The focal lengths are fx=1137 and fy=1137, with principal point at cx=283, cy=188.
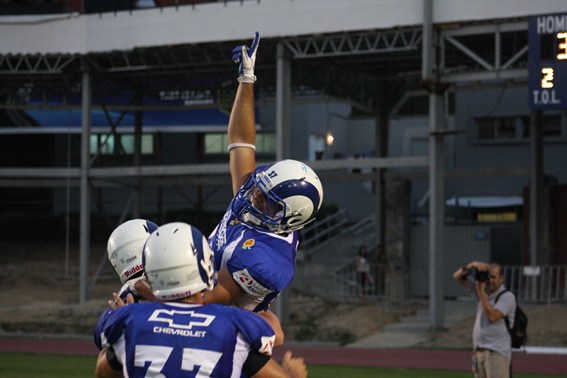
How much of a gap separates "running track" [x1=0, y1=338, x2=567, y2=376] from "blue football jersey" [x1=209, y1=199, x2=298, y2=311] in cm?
1581

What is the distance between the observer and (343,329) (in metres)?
27.4

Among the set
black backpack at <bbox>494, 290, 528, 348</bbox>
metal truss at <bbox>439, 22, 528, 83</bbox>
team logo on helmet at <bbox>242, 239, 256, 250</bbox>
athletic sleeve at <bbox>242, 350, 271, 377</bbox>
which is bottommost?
black backpack at <bbox>494, 290, 528, 348</bbox>

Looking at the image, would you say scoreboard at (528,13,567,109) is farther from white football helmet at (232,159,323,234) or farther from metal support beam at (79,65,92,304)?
white football helmet at (232,159,323,234)

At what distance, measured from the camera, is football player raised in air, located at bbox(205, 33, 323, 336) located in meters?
5.52

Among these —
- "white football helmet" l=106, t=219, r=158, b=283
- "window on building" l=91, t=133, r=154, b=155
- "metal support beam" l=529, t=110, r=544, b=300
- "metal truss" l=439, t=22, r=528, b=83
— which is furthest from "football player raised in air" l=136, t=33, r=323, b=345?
"window on building" l=91, t=133, r=154, b=155

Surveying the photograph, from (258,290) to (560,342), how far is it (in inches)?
798

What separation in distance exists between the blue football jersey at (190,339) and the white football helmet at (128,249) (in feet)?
3.66

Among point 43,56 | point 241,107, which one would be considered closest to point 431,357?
point 43,56

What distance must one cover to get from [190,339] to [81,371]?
15667mm

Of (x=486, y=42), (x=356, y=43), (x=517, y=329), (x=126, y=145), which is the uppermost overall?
(x=486, y=42)

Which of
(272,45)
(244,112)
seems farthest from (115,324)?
(272,45)

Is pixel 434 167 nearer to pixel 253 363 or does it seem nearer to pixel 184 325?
pixel 253 363

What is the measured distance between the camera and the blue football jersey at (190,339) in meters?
4.75

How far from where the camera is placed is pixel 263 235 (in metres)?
5.71
